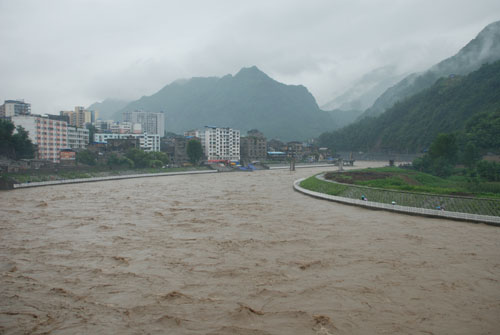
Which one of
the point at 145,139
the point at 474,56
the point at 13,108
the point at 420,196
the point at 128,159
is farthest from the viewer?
the point at 474,56

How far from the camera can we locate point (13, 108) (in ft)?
358

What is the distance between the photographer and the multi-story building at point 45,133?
63.8m

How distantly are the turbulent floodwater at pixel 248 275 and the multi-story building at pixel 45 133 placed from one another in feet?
166

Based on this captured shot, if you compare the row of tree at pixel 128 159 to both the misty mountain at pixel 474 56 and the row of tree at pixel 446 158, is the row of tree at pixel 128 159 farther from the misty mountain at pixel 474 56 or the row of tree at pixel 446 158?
the misty mountain at pixel 474 56

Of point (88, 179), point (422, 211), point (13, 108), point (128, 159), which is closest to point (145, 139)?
point (128, 159)

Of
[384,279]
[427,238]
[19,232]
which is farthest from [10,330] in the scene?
[427,238]

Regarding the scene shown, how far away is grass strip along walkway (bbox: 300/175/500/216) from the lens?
69.6 ft

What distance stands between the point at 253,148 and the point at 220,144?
12.0 m

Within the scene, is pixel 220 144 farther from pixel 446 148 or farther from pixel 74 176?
pixel 446 148

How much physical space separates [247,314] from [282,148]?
117 m

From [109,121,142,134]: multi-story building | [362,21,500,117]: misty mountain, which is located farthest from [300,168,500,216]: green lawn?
[362,21,500,117]: misty mountain

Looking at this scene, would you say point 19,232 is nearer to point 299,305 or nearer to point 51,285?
point 51,285

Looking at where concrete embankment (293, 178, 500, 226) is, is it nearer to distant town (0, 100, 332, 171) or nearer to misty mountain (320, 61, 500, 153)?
distant town (0, 100, 332, 171)

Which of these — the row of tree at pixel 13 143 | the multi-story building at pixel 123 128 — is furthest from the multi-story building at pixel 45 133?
the multi-story building at pixel 123 128
